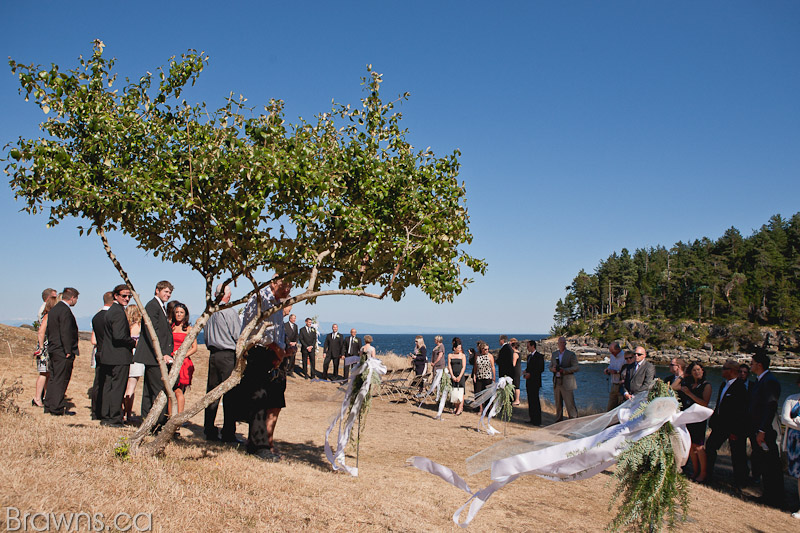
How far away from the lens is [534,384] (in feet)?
48.5

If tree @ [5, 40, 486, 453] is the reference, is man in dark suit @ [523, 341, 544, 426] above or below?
below

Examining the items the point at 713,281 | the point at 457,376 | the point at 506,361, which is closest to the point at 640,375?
the point at 506,361

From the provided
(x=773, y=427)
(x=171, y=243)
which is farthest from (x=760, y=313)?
(x=171, y=243)

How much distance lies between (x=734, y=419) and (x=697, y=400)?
0.62 m

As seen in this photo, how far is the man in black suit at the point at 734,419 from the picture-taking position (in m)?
8.98

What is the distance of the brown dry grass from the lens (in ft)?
15.6

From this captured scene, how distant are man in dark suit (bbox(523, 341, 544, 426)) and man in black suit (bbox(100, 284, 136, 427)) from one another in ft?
33.7

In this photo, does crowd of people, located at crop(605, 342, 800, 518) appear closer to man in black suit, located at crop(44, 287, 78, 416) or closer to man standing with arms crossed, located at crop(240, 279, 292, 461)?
man standing with arms crossed, located at crop(240, 279, 292, 461)

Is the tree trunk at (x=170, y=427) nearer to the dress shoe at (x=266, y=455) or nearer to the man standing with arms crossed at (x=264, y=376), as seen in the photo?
the man standing with arms crossed at (x=264, y=376)

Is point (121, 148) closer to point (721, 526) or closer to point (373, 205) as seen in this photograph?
point (373, 205)

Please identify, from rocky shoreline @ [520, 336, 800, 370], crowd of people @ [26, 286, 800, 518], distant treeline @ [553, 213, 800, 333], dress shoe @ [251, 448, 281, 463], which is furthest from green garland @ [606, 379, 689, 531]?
distant treeline @ [553, 213, 800, 333]

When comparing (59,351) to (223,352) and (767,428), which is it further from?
(767,428)

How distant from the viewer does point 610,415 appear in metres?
4.95

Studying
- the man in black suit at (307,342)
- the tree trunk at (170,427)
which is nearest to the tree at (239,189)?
the tree trunk at (170,427)
